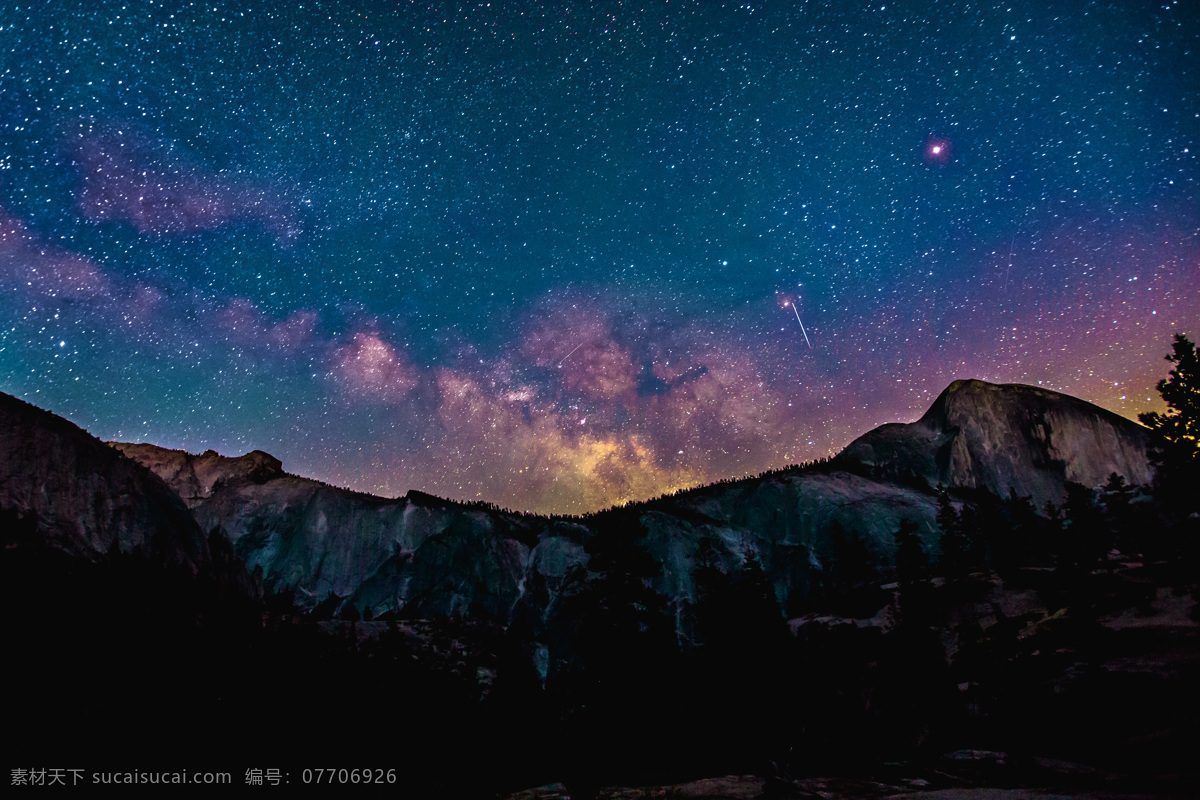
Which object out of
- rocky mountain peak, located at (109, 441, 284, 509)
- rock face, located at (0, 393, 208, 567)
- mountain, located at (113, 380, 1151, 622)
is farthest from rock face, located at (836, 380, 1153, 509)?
rocky mountain peak, located at (109, 441, 284, 509)

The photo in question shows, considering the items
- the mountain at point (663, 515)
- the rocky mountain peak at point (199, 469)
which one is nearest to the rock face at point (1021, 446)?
the mountain at point (663, 515)

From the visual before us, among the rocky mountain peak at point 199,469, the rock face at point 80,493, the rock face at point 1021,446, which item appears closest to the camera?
the rock face at point 80,493

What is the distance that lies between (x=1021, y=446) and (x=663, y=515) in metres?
77.3

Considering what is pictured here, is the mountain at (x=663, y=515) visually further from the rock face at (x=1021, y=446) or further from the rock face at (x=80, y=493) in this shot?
the rock face at (x=80, y=493)

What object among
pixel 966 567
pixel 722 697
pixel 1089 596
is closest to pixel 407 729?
pixel 722 697

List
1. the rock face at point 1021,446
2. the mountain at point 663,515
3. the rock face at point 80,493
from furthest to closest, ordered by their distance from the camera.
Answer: the rock face at point 1021,446
the mountain at point 663,515
the rock face at point 80,493

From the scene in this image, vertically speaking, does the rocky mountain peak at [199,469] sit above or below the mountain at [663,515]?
above

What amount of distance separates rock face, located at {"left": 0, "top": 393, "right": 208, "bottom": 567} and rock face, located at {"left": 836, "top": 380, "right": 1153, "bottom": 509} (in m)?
123

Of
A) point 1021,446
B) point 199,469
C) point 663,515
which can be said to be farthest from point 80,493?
point 1021,446

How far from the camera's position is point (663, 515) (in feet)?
339

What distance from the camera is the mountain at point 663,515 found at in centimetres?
9350

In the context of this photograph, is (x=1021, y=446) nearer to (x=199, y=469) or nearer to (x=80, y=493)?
(x=80, y=493)

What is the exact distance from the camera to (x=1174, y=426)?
110ft

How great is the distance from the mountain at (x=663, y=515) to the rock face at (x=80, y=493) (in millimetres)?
31739
